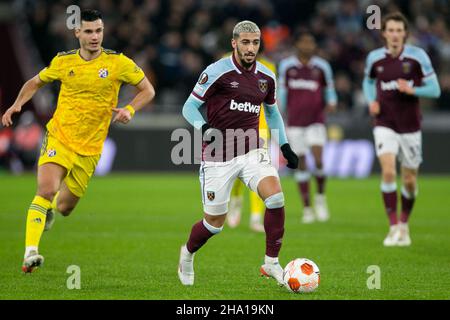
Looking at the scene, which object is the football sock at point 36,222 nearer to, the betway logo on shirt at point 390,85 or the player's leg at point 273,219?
the player's leg at point 273,219

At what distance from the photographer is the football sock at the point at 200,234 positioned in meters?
8.52

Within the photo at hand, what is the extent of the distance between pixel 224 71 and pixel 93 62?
169cm

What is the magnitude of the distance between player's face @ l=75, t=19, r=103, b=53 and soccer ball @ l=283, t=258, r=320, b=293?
3106 mm

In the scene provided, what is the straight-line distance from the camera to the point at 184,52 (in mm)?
23891

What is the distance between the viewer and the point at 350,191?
1914cm

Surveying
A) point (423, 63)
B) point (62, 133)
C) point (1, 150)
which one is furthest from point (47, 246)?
point (1, 150)

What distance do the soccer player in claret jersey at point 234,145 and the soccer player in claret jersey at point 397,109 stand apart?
11.0 feet

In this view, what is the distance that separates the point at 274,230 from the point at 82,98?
8.30 feet

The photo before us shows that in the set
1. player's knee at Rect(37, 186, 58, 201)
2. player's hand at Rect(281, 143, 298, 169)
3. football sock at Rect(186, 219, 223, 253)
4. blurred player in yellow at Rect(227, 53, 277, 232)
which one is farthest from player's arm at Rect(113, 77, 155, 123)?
blurred player in yellow at Rect(227, 53, 277, 232)

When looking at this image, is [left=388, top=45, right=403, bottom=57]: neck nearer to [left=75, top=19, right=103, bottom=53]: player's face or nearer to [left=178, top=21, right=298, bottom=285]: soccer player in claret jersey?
[left=178, top=21, right=298, bottom=285]: soccer player in claret jersey

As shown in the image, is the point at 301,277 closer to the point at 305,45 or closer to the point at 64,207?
the point at 64,207

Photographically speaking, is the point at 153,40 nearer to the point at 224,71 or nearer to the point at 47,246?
the point at 47,246

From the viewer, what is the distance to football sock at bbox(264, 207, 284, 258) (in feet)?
27.7

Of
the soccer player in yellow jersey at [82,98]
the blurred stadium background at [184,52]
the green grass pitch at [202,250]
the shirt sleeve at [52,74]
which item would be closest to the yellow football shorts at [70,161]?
Result: the soccer player in yellow jersey at [82,98]
